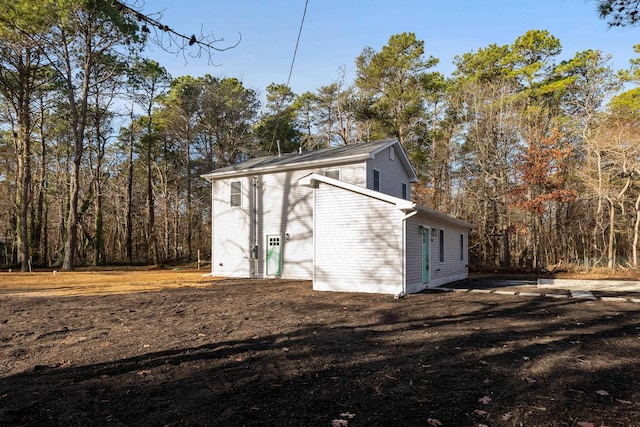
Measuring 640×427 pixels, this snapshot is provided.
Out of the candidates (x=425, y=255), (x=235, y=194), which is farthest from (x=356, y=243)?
(x=235, y=194)

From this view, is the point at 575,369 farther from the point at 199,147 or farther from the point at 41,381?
the point at 199,147

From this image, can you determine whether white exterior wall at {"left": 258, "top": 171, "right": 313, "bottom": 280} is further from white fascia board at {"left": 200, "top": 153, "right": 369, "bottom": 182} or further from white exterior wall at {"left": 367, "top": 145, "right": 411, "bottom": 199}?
white exterior wall at {"left": 367, "top": 145, "right": 411, "bottom": 199}

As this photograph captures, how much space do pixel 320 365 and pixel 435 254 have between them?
975 centimetres

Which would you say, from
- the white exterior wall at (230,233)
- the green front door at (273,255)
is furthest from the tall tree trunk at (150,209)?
the green front door at (273,255)

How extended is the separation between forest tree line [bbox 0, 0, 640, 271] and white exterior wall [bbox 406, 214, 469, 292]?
5785 millimetres

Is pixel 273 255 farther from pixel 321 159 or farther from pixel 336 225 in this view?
pixel 336 225

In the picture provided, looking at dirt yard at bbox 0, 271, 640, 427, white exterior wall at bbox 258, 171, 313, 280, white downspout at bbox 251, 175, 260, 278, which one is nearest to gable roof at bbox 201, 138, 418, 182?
white exterior wall at bbox 258, 171, 313, 280

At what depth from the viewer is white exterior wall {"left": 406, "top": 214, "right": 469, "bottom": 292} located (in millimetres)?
11055

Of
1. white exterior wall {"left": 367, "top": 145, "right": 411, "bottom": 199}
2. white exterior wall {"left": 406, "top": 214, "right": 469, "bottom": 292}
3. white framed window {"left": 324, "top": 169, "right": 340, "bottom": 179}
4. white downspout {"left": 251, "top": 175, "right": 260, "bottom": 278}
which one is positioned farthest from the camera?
white downspout {"left": 251, "top": 175, "right": 260, "bottom": 278}

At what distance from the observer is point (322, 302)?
30.8ft

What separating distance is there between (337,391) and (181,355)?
7.38ft

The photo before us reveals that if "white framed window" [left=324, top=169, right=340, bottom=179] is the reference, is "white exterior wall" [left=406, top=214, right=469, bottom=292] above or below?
below

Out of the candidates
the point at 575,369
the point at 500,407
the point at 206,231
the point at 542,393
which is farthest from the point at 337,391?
the point at 206,231

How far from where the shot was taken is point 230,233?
1741cm
